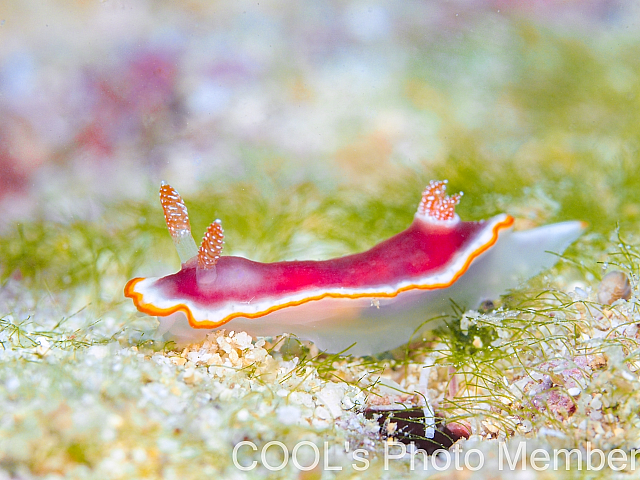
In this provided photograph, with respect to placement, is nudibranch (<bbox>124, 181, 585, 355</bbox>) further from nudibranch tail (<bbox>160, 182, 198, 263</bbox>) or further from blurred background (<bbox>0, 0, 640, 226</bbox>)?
blurred background (<bbox>0, 0, 640, 226</bbox>)

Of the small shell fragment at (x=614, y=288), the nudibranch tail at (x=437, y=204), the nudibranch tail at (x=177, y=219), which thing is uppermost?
the nudibranch tail at (x=437, y=204)

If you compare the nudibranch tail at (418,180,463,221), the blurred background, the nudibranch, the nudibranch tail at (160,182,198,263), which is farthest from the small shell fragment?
the nudibranch tail at (160,182,198,263)

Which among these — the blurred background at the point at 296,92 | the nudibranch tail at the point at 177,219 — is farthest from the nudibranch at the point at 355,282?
the blurred background at the point at 296,92

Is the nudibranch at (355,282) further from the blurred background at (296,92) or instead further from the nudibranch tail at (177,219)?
the blurred background at (296,92)

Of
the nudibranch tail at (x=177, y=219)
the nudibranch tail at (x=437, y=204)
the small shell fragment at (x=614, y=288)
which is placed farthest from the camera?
the nudibranch tail at (x=437, y=204)

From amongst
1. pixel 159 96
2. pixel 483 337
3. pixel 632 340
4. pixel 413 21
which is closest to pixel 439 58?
pixel 413 21

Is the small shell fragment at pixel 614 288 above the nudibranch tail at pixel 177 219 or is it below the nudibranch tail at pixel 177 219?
below

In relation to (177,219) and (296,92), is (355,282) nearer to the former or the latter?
(177,219)

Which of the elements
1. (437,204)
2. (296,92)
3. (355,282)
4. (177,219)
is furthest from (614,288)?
(296,92)
